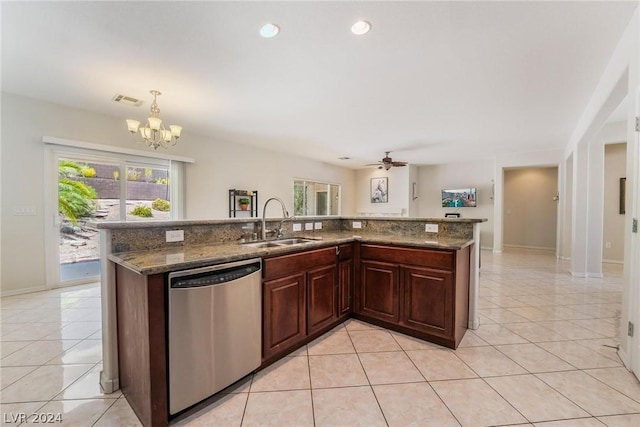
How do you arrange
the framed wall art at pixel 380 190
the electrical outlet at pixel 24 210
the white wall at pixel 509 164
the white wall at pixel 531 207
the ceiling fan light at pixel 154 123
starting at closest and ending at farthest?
1. the ceiling fan light at pixel 154 123
2. the electrical outlet at pixel 24 210
3. the white wall at pixel 509 164
4. the white wall at pixel 531 207
5. the framed wall art at pixel 380 190

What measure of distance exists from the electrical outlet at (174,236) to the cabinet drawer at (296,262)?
29.0 inches

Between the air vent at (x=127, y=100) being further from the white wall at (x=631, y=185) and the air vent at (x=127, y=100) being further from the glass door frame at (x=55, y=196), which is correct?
the white wall at (x=631, y=185)

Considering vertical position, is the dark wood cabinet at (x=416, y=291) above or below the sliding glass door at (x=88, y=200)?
below

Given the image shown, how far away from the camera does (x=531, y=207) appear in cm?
761

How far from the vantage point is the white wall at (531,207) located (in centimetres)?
735

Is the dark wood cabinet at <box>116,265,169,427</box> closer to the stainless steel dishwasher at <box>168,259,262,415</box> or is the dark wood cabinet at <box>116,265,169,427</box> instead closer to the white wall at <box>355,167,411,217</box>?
the stainless steel dishwasher at <box>168,259,262,415</box>

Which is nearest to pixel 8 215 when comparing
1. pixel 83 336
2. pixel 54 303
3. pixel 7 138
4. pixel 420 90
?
pixel 7 138

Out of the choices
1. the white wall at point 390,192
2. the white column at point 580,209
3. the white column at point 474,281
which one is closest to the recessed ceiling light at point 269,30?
the white column at point 474,281

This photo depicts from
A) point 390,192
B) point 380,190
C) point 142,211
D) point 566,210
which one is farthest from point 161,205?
point 566,210

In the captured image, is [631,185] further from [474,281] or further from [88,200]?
[88,200]

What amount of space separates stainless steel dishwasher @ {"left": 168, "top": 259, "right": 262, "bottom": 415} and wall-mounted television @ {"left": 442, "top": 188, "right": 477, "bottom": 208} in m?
7.70

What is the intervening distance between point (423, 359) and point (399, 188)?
7.14m

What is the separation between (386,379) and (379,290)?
861 millimetres

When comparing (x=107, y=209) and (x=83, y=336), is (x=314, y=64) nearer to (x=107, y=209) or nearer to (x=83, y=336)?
(x=83, y=336)
